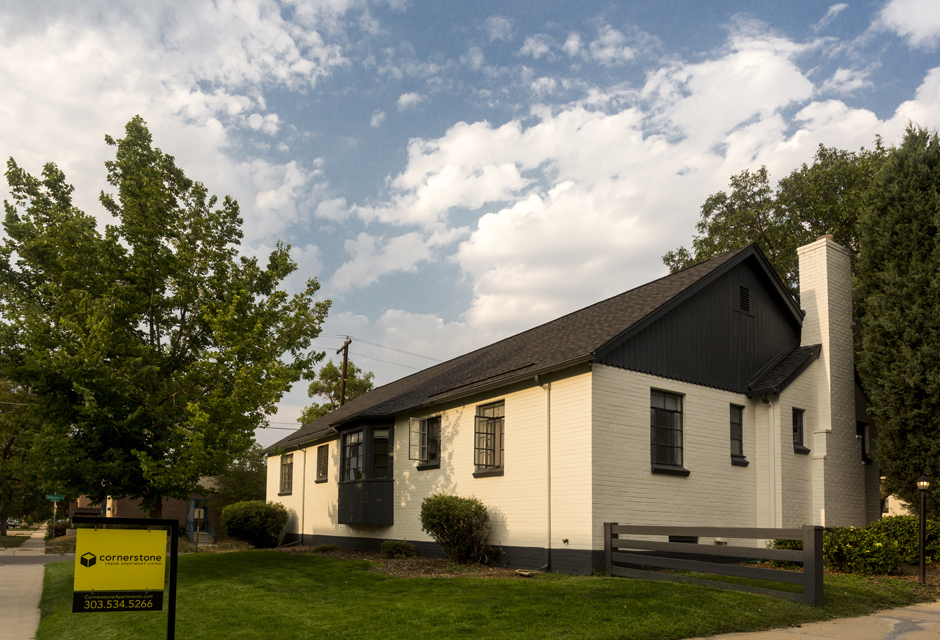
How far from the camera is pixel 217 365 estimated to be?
46.8 ft

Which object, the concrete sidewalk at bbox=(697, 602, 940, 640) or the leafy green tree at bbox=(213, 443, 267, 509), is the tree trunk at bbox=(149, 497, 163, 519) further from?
the leafy green tree at bbox=(213, 443, 267, 509)

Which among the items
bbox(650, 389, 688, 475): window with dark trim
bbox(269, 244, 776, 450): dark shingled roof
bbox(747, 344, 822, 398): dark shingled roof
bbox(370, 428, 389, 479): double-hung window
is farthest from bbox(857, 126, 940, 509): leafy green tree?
bbox(370, 428, 389, 479): double-hung window

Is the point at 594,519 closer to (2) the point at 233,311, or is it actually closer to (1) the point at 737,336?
(1) the point at 737,336

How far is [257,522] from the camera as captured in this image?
27125 mm

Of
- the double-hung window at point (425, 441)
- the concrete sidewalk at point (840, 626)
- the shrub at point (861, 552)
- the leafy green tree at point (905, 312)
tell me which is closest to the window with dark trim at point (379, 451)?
the double-hung window at point (425, 441)

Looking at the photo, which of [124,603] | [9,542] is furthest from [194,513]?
[124,603]

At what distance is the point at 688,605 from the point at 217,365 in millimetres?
9554

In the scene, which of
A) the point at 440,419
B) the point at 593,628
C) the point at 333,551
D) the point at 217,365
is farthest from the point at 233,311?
the point at 333,551

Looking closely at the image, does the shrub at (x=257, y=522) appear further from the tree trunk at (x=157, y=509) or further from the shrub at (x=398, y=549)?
the tree trunk at (x=157, y=509)

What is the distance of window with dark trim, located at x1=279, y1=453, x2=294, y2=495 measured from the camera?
29656 millimetres

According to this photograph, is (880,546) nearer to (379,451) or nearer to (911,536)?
(911,536)

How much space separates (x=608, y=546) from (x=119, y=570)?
9.33 m

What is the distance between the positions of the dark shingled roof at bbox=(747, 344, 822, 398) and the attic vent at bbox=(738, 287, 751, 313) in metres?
1.57

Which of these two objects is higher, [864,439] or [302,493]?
[864,439]
